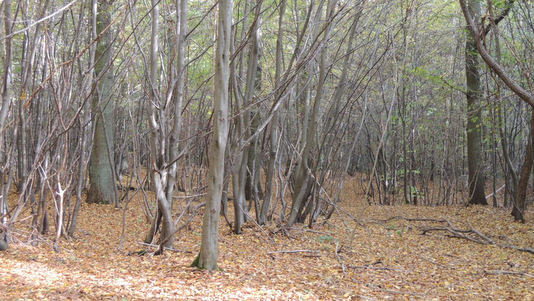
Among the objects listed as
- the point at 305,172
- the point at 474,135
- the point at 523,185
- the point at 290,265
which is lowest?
the point at 290,265

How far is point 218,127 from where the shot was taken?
381cm

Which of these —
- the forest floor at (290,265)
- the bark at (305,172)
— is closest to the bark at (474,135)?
the forest floor at (290,265)

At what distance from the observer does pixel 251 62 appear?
5762 mm

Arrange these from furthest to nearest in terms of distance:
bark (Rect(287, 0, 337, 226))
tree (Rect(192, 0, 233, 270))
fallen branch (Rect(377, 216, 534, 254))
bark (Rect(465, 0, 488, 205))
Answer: bark (Rect(465, 0, 488, 205)), bark (Rect(287, 0, 337, 226)), fallen branch (Rect(377, 216, 534, 254)), tree (Rect(192, 0, 233, 270))

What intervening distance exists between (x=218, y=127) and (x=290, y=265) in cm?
191

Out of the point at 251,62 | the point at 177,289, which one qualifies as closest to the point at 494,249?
the point at 251,62

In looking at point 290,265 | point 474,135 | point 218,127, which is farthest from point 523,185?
point 218,127

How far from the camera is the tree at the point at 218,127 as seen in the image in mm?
3777

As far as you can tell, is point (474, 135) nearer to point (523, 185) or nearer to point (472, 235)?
point (523, 185)

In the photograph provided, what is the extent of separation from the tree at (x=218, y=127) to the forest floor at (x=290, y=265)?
0.35 m

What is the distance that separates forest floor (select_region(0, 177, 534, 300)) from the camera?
349cm

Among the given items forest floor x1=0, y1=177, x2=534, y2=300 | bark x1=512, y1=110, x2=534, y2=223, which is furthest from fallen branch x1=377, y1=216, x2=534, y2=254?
bark x1=512, y1=110, x2=534, y2=223

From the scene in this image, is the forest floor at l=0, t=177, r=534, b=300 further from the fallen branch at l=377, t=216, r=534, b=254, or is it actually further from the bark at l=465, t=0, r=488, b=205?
the bark at l=465, t=0, r=488, b=205

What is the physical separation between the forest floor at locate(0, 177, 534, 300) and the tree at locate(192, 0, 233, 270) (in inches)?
13.6
